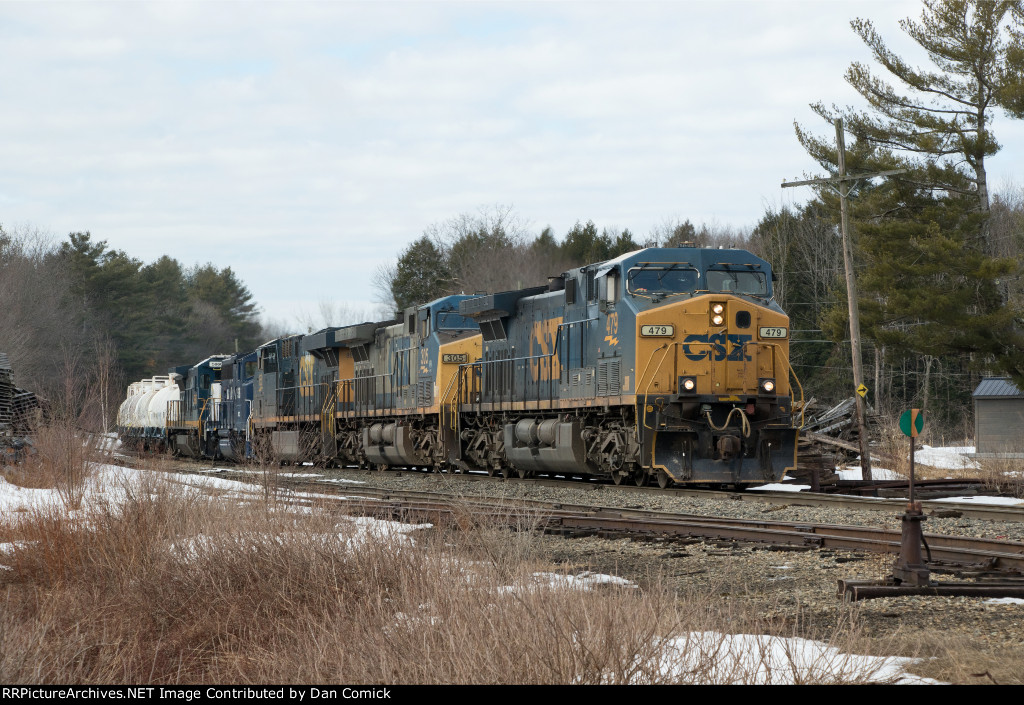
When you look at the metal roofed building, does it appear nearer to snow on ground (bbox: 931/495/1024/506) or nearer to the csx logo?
snow on ground (bbox: 931/495/1024/506)

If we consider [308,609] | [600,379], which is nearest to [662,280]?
[600,379]

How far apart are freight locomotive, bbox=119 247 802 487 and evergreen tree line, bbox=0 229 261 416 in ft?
108

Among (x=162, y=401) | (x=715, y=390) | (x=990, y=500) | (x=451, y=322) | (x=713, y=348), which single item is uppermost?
(x=451, y=322)

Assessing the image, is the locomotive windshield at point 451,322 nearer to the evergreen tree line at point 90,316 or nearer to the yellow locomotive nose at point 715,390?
the yellow locomotive nose at point 715,390

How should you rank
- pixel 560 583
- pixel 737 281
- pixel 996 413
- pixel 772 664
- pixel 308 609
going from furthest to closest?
pixel 996 413
pixel 737 281
pixel 308 609
pixel 560 583
pixel 772 664

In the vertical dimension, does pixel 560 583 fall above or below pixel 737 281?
below

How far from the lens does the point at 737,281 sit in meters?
16.2

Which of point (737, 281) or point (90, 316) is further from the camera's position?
point (90, 316)

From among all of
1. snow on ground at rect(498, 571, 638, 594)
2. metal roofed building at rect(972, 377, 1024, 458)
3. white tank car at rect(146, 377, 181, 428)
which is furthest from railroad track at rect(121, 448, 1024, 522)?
white tank car at rect(146, 377, 181, 428)

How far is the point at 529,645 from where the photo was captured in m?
4.69

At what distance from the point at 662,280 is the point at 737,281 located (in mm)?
1240

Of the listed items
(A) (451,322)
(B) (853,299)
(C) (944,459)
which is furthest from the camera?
(C) (944,459)

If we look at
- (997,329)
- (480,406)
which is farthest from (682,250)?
(997,329)

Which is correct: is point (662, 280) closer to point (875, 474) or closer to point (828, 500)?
point (828, 500)
